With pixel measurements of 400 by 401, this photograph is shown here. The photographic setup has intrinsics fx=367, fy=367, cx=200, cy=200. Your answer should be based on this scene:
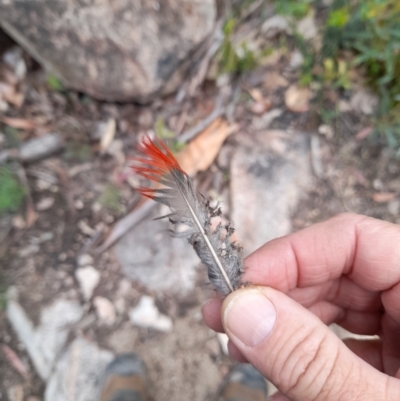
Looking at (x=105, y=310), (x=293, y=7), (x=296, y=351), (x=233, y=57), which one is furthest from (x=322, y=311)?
(x=293, y=7)

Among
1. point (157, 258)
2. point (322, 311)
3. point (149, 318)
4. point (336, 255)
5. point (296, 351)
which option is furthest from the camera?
point (157, 258)

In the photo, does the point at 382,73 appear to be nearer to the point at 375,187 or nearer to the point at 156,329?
the point at 375,187

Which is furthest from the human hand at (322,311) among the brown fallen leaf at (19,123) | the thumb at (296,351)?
the brown fallen leaf at (19,123)

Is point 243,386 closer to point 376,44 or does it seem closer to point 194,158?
point 194,158

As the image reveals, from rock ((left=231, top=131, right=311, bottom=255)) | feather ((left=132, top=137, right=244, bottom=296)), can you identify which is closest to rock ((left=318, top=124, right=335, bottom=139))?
rock ((left=231, top=131, right=311, bottom=255))

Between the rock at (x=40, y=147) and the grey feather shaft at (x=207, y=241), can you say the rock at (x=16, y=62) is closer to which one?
the rock at (x=40, y=147)

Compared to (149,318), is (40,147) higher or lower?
higher
